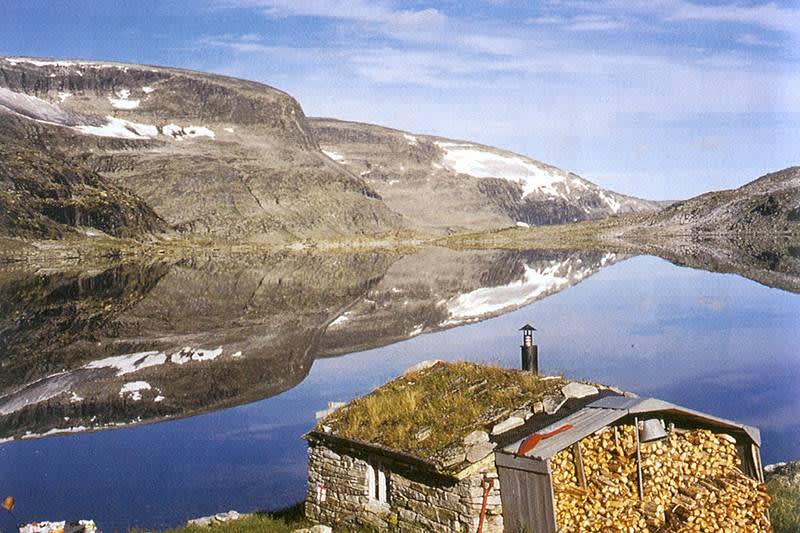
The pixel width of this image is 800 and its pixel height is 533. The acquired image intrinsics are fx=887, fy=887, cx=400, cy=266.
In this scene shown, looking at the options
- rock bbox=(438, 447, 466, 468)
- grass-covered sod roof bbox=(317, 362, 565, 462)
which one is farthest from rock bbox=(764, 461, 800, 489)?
rock bbox=(438, 447, 466, 468)

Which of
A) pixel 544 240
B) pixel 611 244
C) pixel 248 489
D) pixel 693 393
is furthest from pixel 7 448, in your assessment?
pixel 544 240

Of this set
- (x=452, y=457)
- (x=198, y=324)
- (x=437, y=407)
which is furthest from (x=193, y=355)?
(x=452, y=457)

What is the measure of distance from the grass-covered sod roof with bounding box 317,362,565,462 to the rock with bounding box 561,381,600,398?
164 mm

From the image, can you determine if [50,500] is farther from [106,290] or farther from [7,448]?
[106,290]

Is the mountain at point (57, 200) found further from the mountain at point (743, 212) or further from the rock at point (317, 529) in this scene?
the rock at point (317, 529)

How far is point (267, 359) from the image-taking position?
40.0 m

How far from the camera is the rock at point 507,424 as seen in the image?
14.8 meters

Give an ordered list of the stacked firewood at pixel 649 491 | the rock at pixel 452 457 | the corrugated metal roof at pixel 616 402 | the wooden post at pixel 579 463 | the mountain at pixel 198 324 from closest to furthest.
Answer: the stacked firewood at pixel 649 491 → the wooden post at pixel 579 463 → the rock at pixel 452 457 → the corrugated metal roof at pixel 616 402 → the mountain at pixel 198 324

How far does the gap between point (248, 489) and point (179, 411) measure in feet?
30.1

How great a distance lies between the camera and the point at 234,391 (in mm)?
33875

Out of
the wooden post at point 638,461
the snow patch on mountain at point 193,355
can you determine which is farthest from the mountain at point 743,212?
the wooden post at point 638,461

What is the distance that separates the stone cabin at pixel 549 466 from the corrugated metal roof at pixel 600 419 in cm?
3

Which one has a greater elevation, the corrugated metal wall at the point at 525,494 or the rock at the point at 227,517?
the corrugated metal wall at the point at 525,494

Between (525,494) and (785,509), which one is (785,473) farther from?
(525,494)
